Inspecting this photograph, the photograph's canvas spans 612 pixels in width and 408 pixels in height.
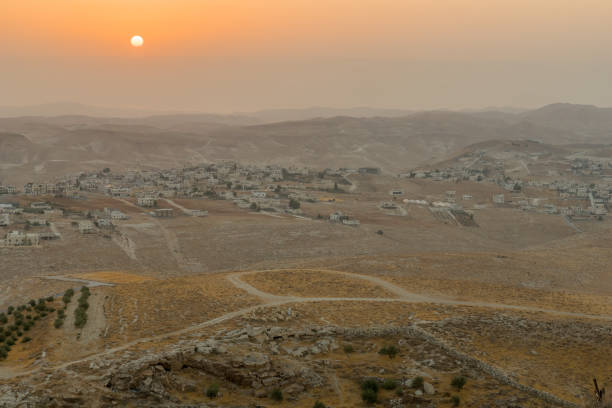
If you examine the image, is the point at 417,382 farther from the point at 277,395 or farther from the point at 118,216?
the point at 118,216

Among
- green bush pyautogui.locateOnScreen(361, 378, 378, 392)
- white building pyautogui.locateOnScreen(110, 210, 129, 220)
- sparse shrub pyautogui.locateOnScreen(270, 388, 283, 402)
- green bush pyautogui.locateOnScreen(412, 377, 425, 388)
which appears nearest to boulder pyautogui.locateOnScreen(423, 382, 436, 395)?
green bush pyautogui.locateOnScreen(412, 377, 425, 388)

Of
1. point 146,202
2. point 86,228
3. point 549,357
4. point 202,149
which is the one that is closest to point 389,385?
point 549,357

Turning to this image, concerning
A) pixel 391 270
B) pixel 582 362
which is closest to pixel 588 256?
pixel 391 270

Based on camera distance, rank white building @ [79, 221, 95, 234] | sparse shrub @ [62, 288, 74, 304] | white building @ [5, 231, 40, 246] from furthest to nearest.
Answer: white building @ [79, 221, 95, 234], white building @ [5, 231, 40, 246], sparse shrub @ [62, 288, 74, 304]

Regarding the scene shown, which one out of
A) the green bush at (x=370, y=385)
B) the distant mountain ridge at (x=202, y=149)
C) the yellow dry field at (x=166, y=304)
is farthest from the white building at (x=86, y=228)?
the distant mountain ridge at (x=202, y=149)

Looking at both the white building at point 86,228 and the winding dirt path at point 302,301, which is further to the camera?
the white building at point 86,228

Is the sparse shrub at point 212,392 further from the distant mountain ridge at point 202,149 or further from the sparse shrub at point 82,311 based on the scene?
the distant mountain ridge at point 202,149

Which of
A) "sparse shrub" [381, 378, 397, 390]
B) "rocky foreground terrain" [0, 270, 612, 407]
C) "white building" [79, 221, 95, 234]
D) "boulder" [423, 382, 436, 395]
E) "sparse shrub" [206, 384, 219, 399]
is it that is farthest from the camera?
"white building" [79, 221, 95, 234]

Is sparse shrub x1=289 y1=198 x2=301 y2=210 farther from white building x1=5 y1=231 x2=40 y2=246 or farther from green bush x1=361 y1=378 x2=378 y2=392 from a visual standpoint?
green bush x1=361 y1=378 x2=378 y2=392
